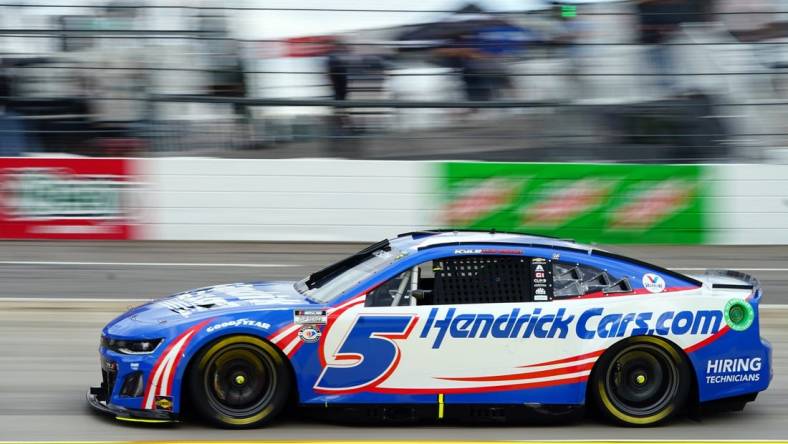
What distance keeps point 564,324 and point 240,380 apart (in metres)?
1.81

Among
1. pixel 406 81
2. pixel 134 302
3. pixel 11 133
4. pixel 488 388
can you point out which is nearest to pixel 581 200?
pixel 406 81

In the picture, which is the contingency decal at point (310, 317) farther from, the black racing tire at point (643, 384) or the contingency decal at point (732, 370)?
the contingency decal at point (732, 370)

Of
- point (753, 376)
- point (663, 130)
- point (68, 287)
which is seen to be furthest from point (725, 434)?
point (663, 130)

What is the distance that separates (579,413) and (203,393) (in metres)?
2.10

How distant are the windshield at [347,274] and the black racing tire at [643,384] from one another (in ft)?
4.52

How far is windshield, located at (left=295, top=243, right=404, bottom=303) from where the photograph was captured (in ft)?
20.2

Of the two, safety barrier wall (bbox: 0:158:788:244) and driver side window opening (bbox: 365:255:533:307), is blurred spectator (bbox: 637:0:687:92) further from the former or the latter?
driver side window opening (bbox: 365:255:533:307)

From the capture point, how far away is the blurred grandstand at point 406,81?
51.9ft

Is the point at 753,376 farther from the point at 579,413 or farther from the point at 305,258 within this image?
the point at 305,258

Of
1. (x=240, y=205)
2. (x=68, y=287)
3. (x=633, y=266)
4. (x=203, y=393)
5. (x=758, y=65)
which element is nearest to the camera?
(x=203, y=393)

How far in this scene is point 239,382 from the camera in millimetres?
5875

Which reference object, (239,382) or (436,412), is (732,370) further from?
(239,382)

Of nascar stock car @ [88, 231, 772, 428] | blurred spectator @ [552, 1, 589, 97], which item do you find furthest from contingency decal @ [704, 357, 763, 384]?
blurred spectator @ [552, 1, 589, 97]

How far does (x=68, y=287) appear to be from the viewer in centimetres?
1191
